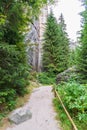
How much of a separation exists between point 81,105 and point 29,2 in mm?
6172

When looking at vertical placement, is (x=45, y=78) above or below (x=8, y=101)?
below

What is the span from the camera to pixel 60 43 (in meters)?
26.1

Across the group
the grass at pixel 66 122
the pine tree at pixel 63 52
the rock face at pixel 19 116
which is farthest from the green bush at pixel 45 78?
the rock face at pixel 19 116

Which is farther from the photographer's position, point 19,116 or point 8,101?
point 8,101

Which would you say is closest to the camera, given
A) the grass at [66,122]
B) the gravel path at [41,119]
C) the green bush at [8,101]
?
the grass at [66,122]

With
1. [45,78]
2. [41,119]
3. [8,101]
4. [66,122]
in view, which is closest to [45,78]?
[45,78]

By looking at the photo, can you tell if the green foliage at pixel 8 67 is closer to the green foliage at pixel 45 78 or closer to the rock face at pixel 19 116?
the rock face at pixel 19 116

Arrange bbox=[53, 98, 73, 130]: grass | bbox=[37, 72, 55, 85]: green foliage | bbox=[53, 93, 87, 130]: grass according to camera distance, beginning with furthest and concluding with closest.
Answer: bbox=[37, 72, 55, 85]: green foliage → bbox=[53, 98, 73, 130]: grass → bbox=[53, 93, 87, 130]: grass

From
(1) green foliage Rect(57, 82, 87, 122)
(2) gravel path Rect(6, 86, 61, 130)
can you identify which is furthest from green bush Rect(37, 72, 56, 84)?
(1) green foliage Rect(57, 82, 87, 122)

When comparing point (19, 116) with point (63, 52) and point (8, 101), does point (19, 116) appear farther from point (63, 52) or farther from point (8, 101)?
point (63, 52)

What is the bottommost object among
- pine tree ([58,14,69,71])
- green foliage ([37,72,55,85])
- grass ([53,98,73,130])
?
green foliage ([37,72,55,85])

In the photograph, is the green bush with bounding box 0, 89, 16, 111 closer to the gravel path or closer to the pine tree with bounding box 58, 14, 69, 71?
the gravel path

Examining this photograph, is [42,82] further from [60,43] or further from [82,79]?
[82,79]

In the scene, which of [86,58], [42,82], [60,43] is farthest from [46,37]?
[86,58]
